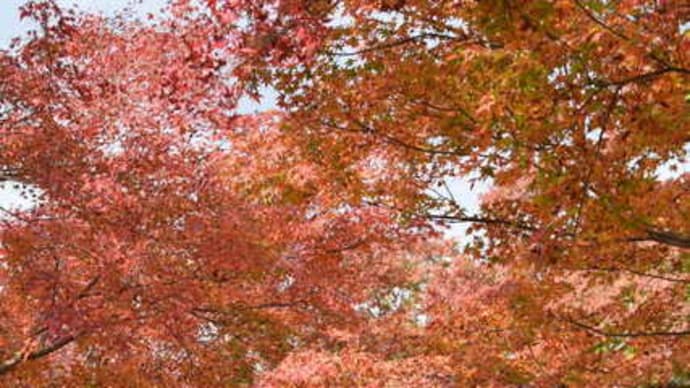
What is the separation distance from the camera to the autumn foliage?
4484 millimetres

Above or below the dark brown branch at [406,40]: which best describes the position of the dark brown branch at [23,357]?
below

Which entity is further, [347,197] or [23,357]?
[23,357]

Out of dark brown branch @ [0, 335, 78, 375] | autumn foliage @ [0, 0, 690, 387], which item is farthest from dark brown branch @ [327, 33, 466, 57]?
dark brown branch @ [0, 335, 78, 375]

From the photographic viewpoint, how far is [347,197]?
6.95 metres

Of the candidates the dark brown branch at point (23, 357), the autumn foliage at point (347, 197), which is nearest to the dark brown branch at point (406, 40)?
the autumn foliage at point (347, 197)

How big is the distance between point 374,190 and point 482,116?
96.8 inches

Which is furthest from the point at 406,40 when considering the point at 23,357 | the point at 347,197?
the point at 23,357

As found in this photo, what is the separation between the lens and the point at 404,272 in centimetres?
1870

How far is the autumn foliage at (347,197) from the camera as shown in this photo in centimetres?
448

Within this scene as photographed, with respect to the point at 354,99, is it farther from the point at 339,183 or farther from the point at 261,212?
the point at 261,212

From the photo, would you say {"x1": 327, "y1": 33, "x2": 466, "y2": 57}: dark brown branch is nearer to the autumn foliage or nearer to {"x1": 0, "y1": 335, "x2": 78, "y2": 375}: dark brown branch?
the autumn foliage

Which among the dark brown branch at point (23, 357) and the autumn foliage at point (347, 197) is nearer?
the autumn foliage at point (347, 197)

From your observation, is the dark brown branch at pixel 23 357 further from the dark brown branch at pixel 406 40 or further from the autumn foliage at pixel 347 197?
the dark brown branch at pixel 406 40

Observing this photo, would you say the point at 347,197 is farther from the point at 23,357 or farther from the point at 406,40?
the point at 23,357
